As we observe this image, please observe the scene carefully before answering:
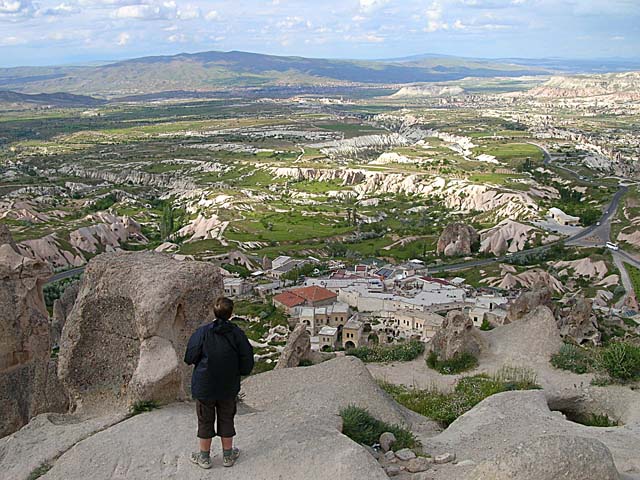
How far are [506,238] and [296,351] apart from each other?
57076mm

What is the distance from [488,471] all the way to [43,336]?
41.1 ft

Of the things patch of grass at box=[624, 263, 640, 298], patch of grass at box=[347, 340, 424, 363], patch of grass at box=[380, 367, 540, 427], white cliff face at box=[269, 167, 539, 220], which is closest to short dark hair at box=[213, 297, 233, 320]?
patch of grass at box=[380, 367, 540, 427]

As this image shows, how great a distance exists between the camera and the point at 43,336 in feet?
55.7

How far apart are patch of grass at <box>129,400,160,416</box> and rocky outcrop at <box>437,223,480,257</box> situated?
6255cm

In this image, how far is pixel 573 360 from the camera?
67.1 ft

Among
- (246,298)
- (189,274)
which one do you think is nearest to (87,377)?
(189,274)

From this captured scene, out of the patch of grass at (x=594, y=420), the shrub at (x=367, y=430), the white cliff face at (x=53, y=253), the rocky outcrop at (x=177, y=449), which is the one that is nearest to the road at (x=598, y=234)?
the white cliff face at (x=53, y=253)

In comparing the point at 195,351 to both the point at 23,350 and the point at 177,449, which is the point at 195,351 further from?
the point at 23,350

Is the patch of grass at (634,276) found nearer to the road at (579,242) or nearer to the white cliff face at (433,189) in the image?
the road at (579,242)

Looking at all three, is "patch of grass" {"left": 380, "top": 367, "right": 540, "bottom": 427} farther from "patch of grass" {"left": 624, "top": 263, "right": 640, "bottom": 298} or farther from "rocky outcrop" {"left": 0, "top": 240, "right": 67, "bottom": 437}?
"patch of grass" {"left": 624, "top": 263, "right": 640, "bottom": 298}

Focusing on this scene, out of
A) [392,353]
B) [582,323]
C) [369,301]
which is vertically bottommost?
[369,301]

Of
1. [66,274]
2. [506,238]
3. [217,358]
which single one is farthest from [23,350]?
[506,238]

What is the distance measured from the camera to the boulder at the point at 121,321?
1285 cm

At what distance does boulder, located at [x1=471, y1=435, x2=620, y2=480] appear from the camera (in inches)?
346
